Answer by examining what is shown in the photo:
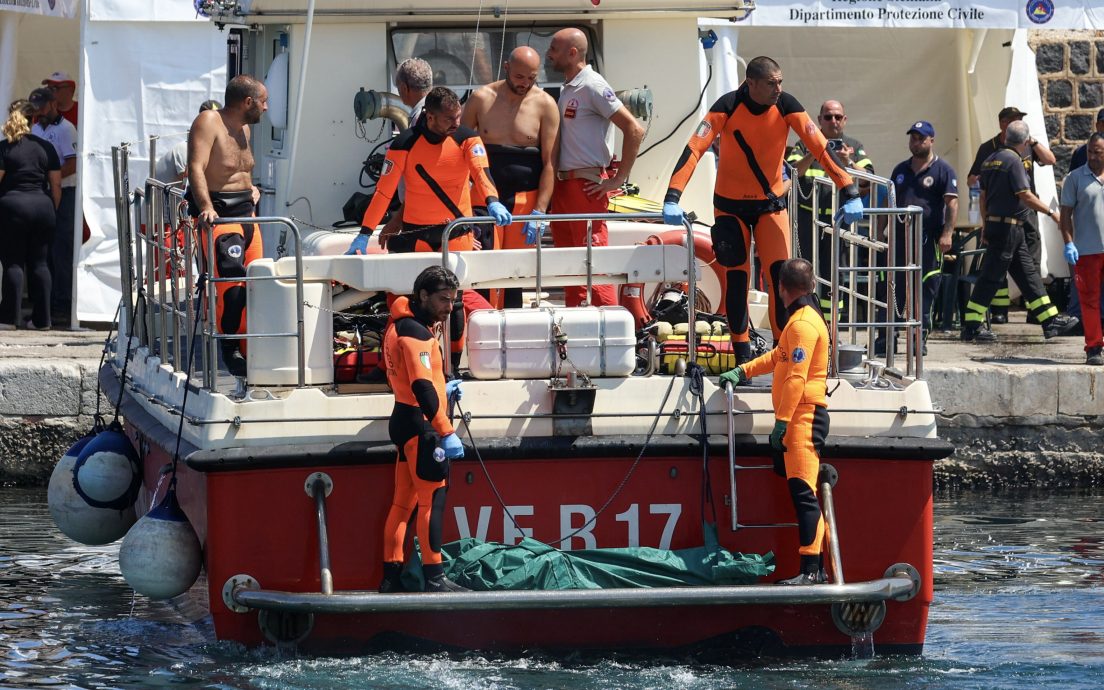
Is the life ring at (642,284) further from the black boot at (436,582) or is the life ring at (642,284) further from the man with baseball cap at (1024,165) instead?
the man with baseball cap at (1024,165)

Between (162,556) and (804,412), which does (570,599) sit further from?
(162,556)

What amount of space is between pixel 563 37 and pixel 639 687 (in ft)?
10.6

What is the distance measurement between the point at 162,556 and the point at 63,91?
8.14 metres

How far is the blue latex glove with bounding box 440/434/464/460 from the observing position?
6.43 m

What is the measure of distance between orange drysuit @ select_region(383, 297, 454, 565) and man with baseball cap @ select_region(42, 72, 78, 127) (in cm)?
822

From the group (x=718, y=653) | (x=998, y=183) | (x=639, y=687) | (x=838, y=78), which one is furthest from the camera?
(x=838, y=78)

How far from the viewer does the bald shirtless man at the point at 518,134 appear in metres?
8.28

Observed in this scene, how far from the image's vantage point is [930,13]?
45.2 feet

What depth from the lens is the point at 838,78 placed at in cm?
1513

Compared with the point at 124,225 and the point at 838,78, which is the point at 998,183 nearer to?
the point at 838,78

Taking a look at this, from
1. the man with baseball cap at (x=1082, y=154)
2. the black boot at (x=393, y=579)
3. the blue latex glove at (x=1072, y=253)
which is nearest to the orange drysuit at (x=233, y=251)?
the black boot at (x=393, y=579)

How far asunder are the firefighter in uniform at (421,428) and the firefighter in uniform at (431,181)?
1026 millimetres

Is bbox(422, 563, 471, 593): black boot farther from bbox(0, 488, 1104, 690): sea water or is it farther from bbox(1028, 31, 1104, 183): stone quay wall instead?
bbox(1028, 31, 1104, 183): stone quay wall

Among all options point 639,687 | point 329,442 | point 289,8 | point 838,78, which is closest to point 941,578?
point 639,687
